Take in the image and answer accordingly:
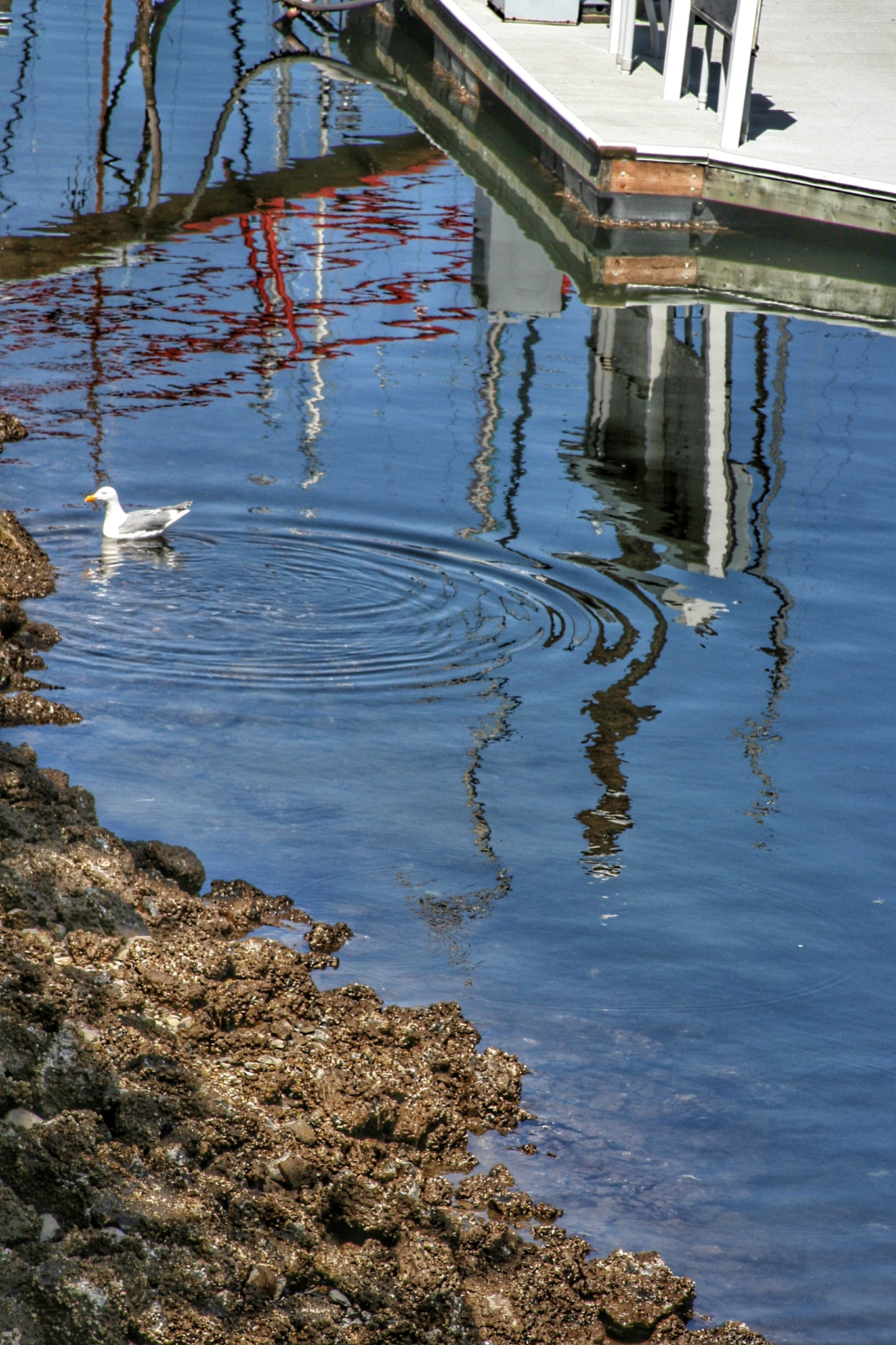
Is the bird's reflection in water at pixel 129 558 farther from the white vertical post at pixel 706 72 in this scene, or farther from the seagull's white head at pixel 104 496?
the white vertical post at pixel 706 72

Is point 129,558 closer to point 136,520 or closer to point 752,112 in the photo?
point 136,520

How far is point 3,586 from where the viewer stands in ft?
30.4

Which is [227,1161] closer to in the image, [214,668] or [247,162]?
[214,668]

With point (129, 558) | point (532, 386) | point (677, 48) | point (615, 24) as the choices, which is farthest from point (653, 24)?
point (129, 558)

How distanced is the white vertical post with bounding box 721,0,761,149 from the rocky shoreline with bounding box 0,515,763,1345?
50.9 feet

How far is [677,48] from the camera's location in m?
21.7

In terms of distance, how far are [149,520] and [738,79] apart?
40.4 feet

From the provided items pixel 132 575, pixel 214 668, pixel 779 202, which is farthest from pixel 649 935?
pixel 779 202

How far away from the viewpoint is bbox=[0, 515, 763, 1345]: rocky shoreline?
165 inches

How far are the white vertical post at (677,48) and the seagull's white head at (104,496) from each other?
44.8ft

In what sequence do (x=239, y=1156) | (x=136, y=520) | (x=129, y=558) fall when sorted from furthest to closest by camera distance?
(x=129, y=558), (x=136, y=520), (x=239, y=1156)

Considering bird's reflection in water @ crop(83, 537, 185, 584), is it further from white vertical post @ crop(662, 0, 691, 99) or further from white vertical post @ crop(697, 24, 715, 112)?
white vertical post @ crop(697, 24, 715, 112)

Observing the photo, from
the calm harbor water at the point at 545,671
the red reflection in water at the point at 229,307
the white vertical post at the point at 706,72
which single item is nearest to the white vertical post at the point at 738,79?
the white vertical post at the point at 706,72

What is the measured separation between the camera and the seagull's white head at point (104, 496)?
33.5 feet
